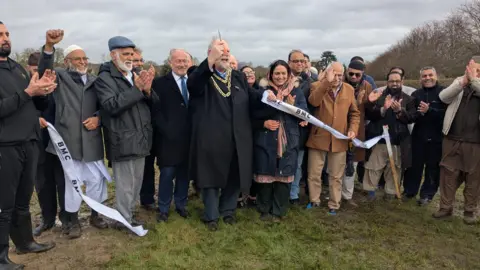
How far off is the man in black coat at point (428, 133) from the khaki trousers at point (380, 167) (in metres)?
0.32

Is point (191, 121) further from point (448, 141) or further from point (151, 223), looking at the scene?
point (448, 141)

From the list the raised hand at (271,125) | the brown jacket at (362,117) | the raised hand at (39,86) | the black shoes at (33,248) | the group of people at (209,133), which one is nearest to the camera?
the raised hand at (39,86)

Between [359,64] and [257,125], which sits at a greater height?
[359,64]

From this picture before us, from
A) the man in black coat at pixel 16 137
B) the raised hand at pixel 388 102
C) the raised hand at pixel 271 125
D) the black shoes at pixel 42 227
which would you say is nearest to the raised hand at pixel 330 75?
the raised hand at pixel 271 125

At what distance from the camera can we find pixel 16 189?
4250mm

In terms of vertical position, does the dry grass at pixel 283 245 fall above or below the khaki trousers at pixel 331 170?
below

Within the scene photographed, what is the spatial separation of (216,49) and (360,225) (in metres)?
3.28

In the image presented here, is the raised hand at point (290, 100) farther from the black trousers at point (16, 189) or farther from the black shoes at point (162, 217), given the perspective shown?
the black trousers at point (16, 189)

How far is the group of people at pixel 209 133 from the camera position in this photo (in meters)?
4.42

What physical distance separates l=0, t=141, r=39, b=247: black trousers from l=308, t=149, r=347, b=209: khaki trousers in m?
3.94

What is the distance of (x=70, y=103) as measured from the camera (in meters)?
4.90

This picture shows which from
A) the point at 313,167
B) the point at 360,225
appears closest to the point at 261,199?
the point at 313,167

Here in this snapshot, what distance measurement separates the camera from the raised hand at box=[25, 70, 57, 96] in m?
4.07

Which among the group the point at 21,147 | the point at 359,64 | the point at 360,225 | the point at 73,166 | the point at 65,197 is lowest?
the point at 360,225
